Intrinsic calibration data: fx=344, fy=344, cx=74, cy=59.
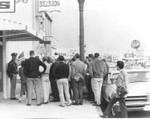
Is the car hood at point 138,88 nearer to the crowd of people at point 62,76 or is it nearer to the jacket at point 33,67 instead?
the crowd of people at point 62,76

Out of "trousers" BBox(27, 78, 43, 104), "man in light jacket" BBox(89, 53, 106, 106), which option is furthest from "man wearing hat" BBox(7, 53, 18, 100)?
"man in light jacket" BBox(89, 53, 106, 106)

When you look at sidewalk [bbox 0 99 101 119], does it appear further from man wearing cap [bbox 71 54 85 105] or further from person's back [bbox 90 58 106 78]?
person's back [bbox 90 58 106 78]

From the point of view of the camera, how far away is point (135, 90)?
10.9m

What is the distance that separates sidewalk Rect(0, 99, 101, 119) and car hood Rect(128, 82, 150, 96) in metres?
1.27

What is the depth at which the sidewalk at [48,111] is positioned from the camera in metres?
10.5

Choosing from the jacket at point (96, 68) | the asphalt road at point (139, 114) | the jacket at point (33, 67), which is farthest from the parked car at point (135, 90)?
the jacket at point (33, 67)

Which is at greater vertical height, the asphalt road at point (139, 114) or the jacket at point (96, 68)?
the jacket at point (96, 68)

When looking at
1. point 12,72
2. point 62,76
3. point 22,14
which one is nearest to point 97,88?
point 62,76

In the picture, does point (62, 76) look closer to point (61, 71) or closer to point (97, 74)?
point (61, 71)

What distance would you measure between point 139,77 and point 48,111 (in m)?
3.56

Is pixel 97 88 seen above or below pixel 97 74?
below

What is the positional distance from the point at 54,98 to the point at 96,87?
2.04 m

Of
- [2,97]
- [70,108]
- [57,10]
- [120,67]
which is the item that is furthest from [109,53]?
[120,67]

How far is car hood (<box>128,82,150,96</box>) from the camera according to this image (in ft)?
34.7
